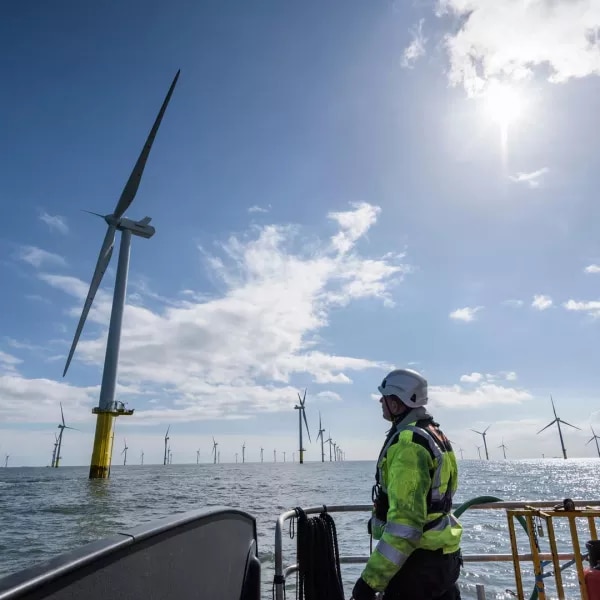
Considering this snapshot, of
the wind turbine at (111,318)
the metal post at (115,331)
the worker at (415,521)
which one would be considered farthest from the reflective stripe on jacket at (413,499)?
the metal post at (115,331)

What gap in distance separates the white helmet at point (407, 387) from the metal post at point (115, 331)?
47.3 metres

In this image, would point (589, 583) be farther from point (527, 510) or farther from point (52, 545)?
point (52, 545)

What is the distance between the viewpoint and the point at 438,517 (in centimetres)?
301

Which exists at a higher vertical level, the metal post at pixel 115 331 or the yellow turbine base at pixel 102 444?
the metal post at pixel 115 331

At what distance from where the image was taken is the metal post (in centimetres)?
4600

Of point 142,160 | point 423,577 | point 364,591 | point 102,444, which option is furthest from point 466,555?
point 102,444

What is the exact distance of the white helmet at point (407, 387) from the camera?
3.46 meters

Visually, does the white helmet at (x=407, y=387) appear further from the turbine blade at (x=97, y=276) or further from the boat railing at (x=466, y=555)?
the turbine blade at (x=97, y=276)

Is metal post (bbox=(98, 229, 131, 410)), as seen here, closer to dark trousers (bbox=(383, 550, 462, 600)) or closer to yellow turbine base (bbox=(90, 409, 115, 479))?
yellow turbine base (bbox=(90, 409, 115, 479))

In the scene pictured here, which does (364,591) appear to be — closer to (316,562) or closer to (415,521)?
(415,521)

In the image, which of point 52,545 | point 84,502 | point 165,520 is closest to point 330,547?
point 165,520

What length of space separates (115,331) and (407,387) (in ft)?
163

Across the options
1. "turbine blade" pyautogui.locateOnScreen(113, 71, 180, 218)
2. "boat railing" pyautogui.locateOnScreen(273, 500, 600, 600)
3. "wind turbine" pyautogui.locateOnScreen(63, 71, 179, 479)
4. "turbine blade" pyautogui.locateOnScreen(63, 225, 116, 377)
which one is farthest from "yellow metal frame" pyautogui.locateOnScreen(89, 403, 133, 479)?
"boat railing" pyautogui.locateOnScreen(273, 500, 600, 600)

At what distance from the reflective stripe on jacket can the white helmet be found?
0.67 ft
